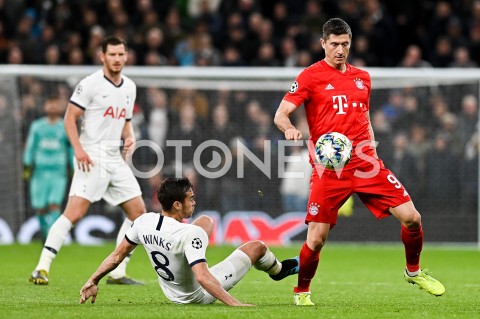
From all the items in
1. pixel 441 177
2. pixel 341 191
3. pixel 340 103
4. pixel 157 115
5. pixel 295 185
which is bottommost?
pixel 295 185

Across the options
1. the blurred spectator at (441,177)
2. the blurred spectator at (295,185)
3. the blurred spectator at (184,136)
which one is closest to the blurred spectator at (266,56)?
the blurred spectator at (184,136)

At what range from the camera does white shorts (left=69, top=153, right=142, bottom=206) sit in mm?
10859

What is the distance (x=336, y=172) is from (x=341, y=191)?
0.17 metres

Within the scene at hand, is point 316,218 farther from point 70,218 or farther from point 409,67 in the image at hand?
point 409,67

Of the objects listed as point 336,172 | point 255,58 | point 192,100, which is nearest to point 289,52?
point 255,58

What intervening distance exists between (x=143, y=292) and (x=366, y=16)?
11.3 metres

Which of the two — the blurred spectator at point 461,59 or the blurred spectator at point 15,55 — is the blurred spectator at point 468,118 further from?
the blurred spectator at point 15,55

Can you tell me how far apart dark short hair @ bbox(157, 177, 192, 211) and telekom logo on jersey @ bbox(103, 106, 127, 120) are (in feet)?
10.3

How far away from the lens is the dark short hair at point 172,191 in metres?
7.91

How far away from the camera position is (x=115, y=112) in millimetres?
10961

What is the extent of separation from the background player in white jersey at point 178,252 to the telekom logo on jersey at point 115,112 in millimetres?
2975

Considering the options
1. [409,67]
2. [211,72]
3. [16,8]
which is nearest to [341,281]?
[211,72]

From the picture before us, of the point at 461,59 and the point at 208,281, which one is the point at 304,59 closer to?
the point at 461,59

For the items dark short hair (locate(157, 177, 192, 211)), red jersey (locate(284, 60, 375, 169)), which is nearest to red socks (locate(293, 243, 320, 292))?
red jersey (locate(284, 60, 375, 169))
